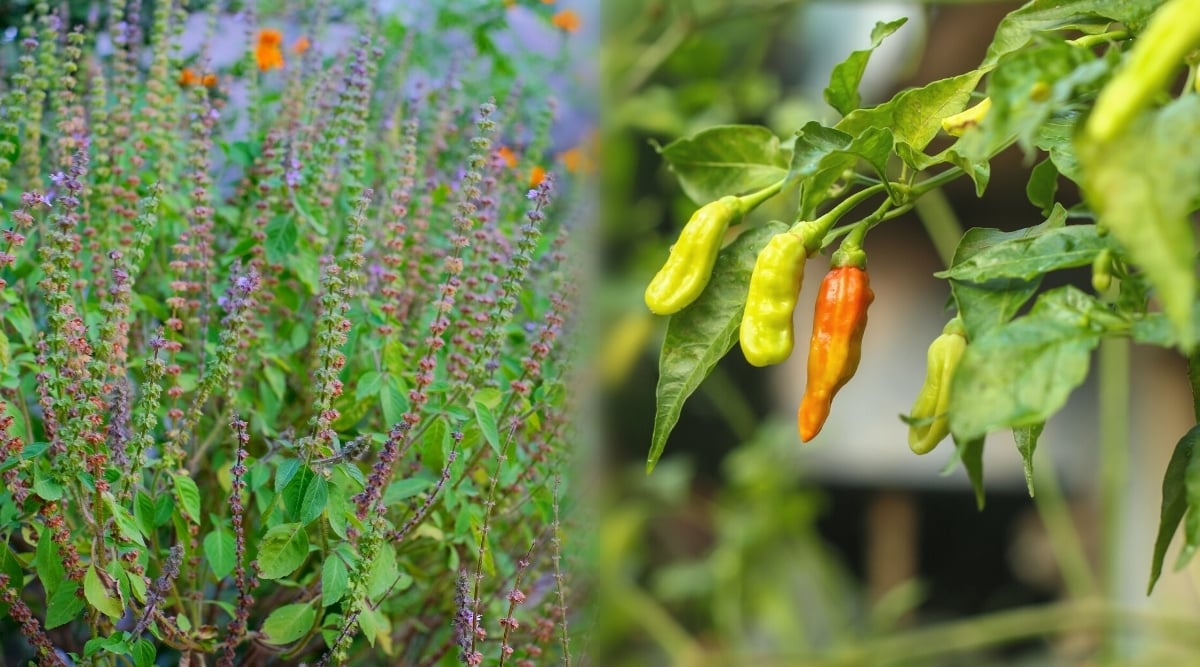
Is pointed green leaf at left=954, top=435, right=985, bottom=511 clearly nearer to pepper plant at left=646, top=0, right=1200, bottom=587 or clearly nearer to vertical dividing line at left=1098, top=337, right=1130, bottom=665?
pepper plant at left=646, top=0, right=1200, bottom=587

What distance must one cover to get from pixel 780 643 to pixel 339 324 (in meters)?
1.23

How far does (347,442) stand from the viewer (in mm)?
440

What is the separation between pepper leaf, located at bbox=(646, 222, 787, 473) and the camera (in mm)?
366

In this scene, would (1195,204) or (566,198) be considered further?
(566,198)

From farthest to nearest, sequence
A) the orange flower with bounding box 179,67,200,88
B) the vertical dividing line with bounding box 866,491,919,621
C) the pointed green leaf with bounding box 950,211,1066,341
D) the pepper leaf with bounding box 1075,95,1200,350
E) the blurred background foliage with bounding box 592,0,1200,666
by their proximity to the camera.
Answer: the vertical dividing line with bounding box 866,491,919,621, the blurred background foliage with bounding box 592,0,1200,666, the orange flower with bounding box 179,67,200,88, the pointed green leaf with bounding box 950,211,1066,341, the pepper leaf with bounding box 1075,95,1200,350

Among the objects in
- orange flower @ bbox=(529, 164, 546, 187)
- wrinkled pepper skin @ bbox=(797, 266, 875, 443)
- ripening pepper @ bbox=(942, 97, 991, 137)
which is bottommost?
wrinkled pepper skin @ bbox=(797, 266, 875, 443)

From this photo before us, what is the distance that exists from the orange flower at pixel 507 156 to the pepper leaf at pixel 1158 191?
0.32m

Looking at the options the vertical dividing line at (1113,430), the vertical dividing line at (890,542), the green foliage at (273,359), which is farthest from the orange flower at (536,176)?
the vertical dividing line at (890,542)

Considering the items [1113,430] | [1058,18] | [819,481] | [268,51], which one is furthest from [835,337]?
[819,481]

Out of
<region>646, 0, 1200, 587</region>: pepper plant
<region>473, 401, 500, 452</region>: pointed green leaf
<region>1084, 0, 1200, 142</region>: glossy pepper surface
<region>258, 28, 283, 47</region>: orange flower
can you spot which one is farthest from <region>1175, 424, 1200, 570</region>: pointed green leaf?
<region>258, 28, 283, 47</region>: orange flower

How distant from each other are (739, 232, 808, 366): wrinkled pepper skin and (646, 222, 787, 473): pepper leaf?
15mm

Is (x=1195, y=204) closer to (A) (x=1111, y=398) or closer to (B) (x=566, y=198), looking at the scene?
(B) (x=566, y=198)

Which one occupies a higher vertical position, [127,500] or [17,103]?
[17,103]

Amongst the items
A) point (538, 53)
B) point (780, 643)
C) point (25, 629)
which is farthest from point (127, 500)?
point (780, 643)
